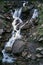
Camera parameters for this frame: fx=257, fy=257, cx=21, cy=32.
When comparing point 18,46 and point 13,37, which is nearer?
point 18,46

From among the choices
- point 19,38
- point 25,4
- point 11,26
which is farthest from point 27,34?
point 25,4

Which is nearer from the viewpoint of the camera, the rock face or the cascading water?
the cascading water

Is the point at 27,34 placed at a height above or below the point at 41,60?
above

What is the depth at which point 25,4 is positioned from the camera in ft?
62.6

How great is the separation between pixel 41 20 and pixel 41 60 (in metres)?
3.79

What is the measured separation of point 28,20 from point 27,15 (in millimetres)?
814

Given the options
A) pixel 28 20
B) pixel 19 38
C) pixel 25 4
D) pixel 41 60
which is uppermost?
pixel 25 4

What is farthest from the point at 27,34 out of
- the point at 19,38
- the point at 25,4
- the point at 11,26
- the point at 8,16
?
the point at 25,4

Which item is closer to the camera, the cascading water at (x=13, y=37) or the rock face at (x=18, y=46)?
the cascading water at (x=13, y=37)

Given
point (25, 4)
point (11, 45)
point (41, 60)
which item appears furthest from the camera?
point (25, 4)

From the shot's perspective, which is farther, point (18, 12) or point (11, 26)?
point (18, 12)

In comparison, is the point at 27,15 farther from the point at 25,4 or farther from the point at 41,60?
the point at 41,60

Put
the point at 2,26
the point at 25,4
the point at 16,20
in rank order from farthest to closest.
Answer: the point at 25,4, the point at 16,20, the point at 2,26

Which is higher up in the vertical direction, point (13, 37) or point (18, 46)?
point (13, 37)
